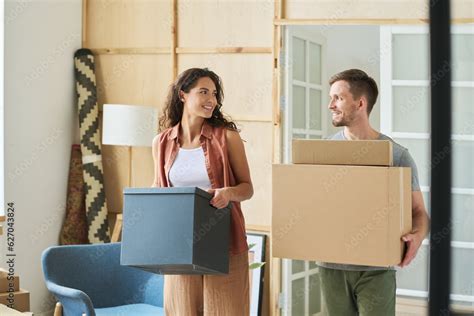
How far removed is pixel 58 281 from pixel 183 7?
7.51ft

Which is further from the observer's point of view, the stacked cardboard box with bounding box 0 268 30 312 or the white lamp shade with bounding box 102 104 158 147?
the white lamp shade with bounding box 102 104 158 147

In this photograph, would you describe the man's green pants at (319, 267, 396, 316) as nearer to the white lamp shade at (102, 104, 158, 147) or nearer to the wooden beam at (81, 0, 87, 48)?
the white lamp shade at (102, 104, 158, 147)

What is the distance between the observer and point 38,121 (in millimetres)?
5145

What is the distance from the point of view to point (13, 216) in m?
4.94

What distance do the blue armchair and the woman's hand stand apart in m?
1.29

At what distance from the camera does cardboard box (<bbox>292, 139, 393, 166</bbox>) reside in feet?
7.30

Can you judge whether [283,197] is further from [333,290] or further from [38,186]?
[38,186]

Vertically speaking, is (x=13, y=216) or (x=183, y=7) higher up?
(x=183, y=7)

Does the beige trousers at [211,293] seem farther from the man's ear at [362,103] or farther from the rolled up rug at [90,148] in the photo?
the rolled up rug at [90,148]

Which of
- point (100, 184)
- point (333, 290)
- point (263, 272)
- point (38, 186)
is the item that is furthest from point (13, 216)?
point (333, 290)

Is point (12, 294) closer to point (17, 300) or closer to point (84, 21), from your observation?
point (17, 300)

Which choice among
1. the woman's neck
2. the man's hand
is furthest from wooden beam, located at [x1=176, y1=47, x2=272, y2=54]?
the man's hand

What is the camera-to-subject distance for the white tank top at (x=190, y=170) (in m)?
2.58

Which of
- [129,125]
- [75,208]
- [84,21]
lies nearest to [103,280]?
[129,125]
